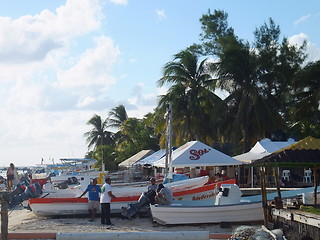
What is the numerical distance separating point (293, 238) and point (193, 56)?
2788 cm

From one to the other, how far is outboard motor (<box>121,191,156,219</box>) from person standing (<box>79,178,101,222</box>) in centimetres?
123

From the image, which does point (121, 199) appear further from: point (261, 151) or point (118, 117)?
point (118, 117)

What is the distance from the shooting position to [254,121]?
3334cm

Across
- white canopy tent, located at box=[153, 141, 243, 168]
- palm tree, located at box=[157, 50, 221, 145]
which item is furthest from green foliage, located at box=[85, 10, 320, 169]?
white canopy tent, located at box=[153, 141, 243, 168]

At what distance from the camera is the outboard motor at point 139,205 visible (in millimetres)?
17375

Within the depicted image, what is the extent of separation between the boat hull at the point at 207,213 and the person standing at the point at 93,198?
294 cm

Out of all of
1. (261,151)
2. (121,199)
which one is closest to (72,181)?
(261,151)

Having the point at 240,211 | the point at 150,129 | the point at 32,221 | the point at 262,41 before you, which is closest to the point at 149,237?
the point at 240,211

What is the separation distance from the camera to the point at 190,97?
120ft

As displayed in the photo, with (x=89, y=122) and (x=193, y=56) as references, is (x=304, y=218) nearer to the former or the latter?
(x=193, y=56)

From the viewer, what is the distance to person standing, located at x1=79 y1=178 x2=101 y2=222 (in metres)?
18.0

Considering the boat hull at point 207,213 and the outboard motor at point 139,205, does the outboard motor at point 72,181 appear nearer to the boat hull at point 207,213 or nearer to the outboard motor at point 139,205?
the outboard motor at point 139,205

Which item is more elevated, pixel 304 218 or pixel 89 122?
pixel 89 122

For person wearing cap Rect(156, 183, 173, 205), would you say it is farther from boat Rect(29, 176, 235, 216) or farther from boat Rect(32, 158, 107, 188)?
boat Rect(32, 158, 107, 188)
